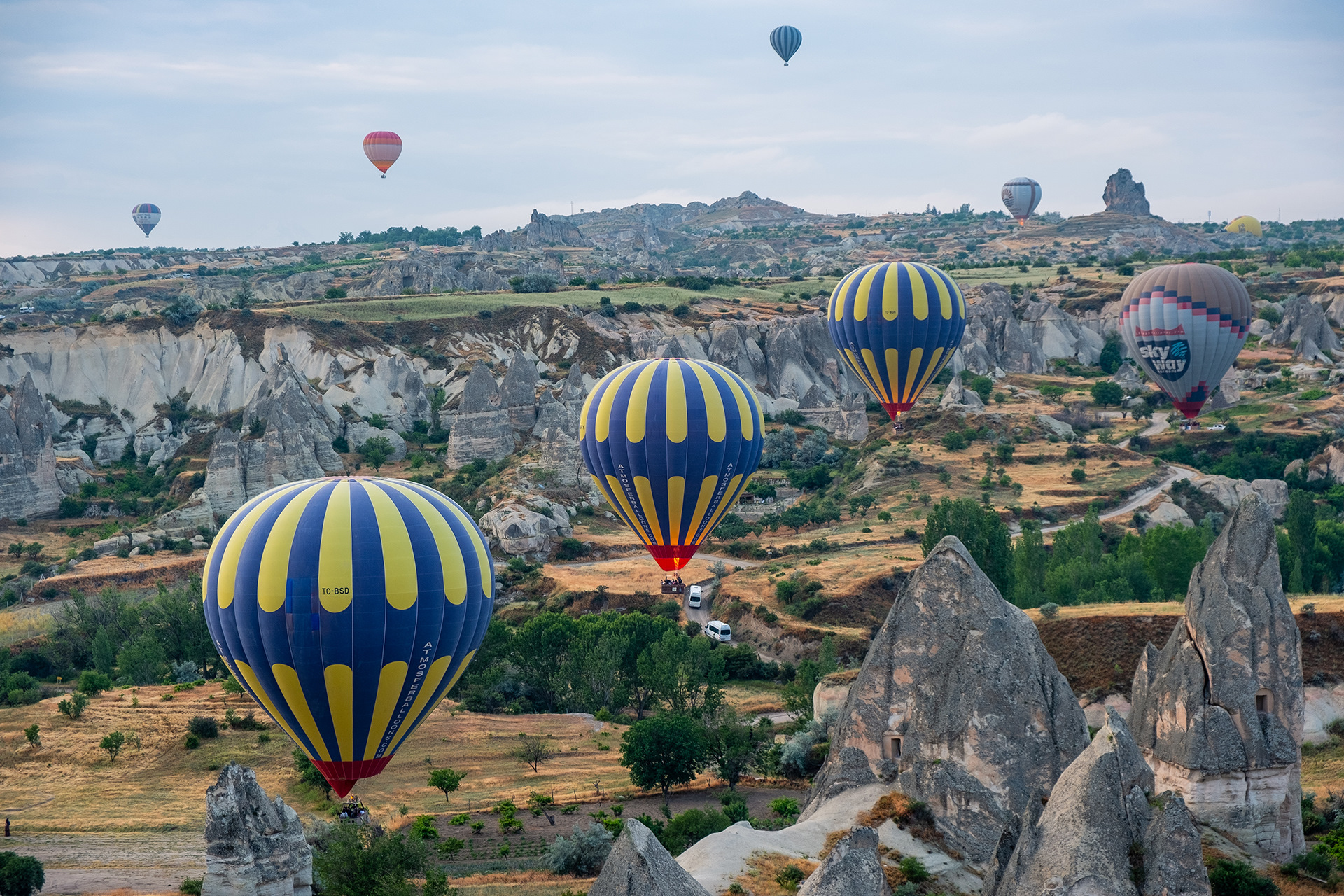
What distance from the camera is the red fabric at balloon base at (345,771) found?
95.5ft

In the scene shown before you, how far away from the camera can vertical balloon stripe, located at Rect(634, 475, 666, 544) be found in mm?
43500

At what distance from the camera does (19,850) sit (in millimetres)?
32000

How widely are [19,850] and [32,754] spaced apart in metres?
9.38

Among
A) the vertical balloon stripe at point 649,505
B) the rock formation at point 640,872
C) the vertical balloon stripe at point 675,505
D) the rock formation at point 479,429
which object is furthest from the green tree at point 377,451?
the rock formation at point 640,872

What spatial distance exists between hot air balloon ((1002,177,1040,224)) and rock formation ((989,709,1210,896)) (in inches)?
7271

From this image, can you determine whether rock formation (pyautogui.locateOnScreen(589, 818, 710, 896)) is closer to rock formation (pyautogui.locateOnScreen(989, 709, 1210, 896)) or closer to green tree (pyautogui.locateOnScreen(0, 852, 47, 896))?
rock formation (pyautogui.locateOnScreen(989, 709, 1210, 896))

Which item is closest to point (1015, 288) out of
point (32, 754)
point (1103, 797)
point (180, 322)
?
point (180, 322)

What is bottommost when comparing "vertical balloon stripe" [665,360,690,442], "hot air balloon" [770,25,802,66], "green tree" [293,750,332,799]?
"green tree" [293,750,332,799]

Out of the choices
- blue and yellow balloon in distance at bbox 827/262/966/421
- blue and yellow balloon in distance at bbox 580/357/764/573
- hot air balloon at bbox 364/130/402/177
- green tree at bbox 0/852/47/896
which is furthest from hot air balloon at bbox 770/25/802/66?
green tree at bbox 0/852/47/896

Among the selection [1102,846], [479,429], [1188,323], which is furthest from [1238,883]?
[479,429]

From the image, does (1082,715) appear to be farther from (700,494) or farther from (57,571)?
(57,571)

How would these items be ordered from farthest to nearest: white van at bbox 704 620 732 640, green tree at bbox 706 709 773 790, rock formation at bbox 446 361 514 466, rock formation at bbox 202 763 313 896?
rock formation at bbox 446 361 514 466, white van at bbox 704 620 732 640, green tree at bbox 706 709 773 790, rock formation at bbox 202 763 313 896

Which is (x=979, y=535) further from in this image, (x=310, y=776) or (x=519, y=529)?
(x=310, y=776)

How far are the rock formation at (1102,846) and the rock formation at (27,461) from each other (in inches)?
2875
